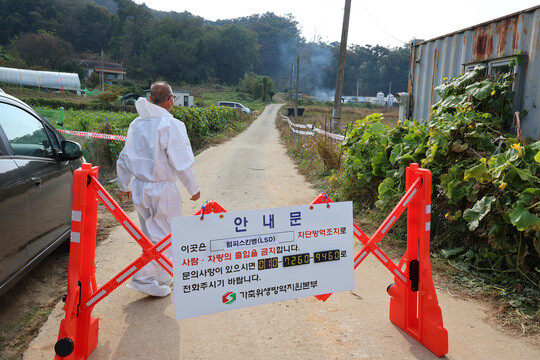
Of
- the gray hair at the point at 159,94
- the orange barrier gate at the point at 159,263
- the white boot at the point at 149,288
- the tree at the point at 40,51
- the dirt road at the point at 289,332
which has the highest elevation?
the tree at the point at 40,51

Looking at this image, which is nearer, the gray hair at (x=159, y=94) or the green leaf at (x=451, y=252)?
the gray hair at (x=159, y=94)

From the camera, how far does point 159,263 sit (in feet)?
9.09

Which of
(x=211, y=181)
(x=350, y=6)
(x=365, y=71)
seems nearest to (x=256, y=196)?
(x=211, y=181)

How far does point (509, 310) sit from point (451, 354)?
3.28 feet

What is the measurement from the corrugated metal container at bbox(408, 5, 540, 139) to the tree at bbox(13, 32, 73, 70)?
7709 cm

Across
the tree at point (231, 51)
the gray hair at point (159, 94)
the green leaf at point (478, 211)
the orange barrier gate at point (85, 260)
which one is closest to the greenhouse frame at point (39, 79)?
the tree at point (231, 51)

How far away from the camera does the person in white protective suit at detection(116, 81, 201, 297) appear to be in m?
3.49

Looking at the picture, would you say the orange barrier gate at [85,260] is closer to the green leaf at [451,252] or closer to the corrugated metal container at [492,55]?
the green leaf at [451,252]

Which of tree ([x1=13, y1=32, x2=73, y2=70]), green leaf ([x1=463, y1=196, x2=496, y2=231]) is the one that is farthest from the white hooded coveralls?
tree ([x1=13, y1=32, x2=73, y2=70])

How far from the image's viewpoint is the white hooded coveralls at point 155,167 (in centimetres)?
349

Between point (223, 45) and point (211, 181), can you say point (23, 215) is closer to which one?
point (211, 181)

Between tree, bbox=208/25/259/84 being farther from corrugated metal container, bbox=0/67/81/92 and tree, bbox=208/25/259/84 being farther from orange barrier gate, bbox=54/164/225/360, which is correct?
orange barrier gate, bbox=54/164/225/360

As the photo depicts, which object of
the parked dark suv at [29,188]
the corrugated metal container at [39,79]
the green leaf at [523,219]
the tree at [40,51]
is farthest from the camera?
the tree at [40,51]

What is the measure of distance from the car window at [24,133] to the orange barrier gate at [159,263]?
1.41 m
